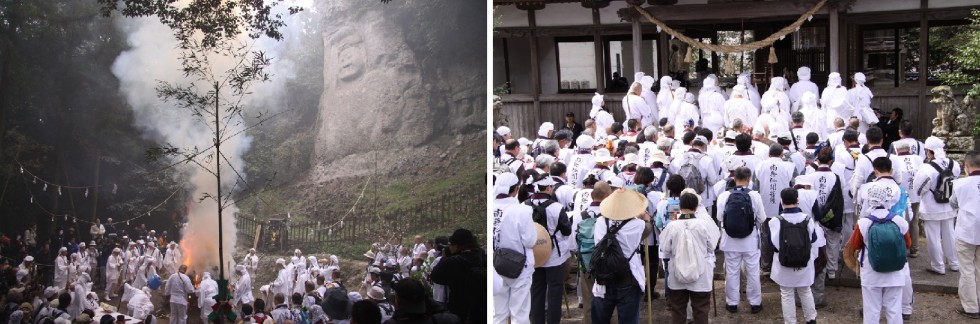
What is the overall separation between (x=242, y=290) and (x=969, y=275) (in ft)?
22.3

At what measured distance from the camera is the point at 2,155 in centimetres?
305

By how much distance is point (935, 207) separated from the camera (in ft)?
28.3

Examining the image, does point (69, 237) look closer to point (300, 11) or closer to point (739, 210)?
point (300, 11)

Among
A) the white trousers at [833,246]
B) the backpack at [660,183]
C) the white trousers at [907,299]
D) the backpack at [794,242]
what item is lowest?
the white trousers at [907,299]

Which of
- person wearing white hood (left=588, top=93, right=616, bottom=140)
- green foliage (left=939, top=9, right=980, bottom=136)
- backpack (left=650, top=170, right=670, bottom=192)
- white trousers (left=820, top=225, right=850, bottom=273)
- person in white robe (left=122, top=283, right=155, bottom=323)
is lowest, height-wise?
white trousers (left=820, top=225, right=850, bottom=273)

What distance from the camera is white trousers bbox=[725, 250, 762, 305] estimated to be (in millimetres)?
7773

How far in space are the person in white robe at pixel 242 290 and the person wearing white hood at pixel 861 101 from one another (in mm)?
12156

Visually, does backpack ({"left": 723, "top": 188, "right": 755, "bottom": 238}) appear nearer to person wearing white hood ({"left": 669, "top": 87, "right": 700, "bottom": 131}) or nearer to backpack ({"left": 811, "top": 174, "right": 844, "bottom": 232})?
backpack ({"left": 811, "top": 174, "right": 844, "bottom": 232})

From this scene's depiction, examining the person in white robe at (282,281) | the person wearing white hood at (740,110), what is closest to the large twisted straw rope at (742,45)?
the person wearing white hood at (740,110)

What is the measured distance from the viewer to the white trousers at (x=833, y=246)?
8.52 m

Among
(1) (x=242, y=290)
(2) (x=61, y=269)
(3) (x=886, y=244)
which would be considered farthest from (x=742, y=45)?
(2) (x=61, y=269)

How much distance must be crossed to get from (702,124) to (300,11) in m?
11.9

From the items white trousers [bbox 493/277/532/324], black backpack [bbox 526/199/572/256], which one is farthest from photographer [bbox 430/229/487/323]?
black backpack [bbox 526/199/572/256]

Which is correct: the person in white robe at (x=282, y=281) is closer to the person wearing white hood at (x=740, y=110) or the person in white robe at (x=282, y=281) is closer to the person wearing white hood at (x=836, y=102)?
the person wearing white hood at (x=740, y=110)
